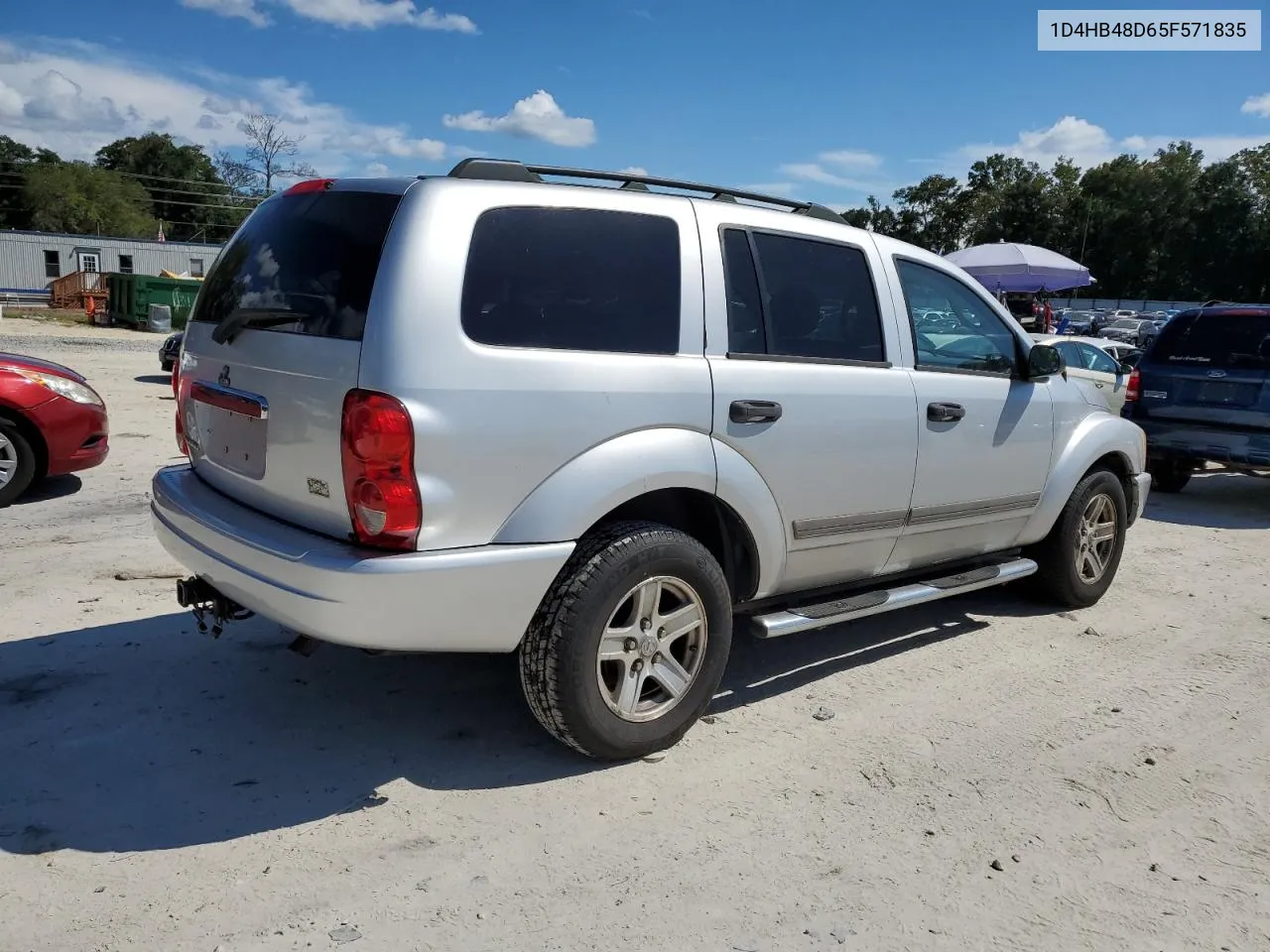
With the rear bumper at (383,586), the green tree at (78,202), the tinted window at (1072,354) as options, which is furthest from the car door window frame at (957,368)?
the green tree at (78,202)

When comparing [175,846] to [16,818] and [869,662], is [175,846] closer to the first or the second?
[16,818]

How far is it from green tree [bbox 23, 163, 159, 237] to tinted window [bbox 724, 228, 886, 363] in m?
73.7

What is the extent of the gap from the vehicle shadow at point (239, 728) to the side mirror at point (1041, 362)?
59.3 inches

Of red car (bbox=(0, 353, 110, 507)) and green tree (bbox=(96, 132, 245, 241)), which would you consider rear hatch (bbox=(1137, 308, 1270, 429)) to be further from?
green tree (bbox=(96, 132, 245, 241))

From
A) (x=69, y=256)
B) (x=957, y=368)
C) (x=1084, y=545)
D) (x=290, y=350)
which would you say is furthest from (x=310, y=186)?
(x=69, y=256)

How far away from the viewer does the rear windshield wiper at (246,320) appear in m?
3.11

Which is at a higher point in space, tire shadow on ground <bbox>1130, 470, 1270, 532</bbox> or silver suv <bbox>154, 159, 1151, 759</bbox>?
silver suv <bbox>154, 159, 1151, 759</bbox>

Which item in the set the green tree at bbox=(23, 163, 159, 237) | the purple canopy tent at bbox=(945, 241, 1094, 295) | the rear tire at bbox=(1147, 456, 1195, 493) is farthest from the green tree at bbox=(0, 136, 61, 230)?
the rear tire at bbox=(1147, 456, 1195, 493)

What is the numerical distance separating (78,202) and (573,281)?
77699mm

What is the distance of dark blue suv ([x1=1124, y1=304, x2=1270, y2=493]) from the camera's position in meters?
8.23

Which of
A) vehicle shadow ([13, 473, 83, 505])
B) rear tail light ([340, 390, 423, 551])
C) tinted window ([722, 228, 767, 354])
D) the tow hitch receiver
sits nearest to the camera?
rear tail light ([340, 390, 423, 551])

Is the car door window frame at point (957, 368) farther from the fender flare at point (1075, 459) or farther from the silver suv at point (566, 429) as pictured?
the fender flare at point (1075, 459)

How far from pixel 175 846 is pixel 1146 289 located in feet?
265

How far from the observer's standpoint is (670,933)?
2.53 meters
